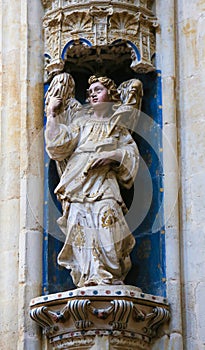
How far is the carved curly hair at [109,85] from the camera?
35.1 feet

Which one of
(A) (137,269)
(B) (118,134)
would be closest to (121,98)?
(B) (118,134)

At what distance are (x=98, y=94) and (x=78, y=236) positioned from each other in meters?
1.10

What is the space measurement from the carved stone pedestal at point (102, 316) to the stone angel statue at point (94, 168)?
155 millimetres

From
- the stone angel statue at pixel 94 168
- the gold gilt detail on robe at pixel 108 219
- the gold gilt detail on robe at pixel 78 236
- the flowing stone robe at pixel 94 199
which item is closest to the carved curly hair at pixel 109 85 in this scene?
the stone angel statue at pixel 94 168

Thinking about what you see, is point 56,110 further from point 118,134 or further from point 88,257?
point 88,257

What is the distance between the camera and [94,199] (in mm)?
10320

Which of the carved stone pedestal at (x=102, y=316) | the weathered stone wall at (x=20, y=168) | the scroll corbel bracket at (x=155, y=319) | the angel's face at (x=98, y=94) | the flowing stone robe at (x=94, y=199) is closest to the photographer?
the carved stone pedestal at (x=102, y=316)

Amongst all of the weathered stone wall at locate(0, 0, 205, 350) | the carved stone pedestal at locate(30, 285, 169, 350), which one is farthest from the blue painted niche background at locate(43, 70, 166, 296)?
the carved stone pedestal at locate(30, 285, 169, 350)

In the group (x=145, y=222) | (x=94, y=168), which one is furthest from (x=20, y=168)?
(x=145, y=222)

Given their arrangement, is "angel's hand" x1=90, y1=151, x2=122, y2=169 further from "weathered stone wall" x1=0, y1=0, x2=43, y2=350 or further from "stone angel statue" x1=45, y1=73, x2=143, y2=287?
"weathered stone wall" x1=0, y1=0, x2=43, y2=350

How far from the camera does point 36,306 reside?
401 inches

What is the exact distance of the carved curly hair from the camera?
1070 cm

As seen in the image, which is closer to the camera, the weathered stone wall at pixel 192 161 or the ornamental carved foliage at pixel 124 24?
the weathered stone wall at pixel 192 161

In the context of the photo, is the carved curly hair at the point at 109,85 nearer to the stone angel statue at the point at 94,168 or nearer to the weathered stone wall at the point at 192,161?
the stone angel statue at the point at 94,168
